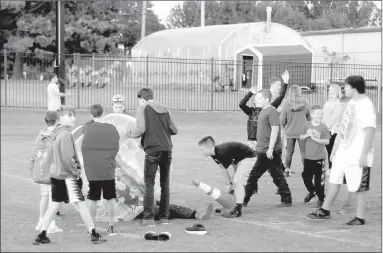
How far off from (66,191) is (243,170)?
2.86 metres

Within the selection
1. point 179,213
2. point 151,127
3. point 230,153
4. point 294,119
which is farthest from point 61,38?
point 151,127

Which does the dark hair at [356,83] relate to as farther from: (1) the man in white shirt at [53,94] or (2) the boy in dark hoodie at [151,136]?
(1) the man in white shirt at [53,94]

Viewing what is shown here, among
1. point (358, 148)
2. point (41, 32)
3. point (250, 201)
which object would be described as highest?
point (41, 32)

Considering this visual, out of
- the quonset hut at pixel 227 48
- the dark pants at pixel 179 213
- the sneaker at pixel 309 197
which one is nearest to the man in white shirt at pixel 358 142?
the sneaker at pixel 309 197

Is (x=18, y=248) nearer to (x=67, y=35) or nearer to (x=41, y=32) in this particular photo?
(x=41, y=32)

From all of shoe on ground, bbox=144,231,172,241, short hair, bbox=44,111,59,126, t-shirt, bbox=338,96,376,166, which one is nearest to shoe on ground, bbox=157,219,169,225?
shoe on ground, bbox=144,231,172,241

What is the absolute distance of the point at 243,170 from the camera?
9.95 meters

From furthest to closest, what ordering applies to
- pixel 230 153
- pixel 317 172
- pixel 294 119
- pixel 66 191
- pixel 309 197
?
pixel 294 119 < pixel 309 197 < pixel 317 172 < pixel 230 153 < pixel 66 191

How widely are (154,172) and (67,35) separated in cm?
4000

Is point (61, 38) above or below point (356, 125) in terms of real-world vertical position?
above

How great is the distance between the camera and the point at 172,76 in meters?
39.7

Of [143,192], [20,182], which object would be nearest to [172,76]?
[20,182]

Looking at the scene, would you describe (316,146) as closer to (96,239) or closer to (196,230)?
(196,230)

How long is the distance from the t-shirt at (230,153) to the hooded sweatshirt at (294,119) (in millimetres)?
2618
